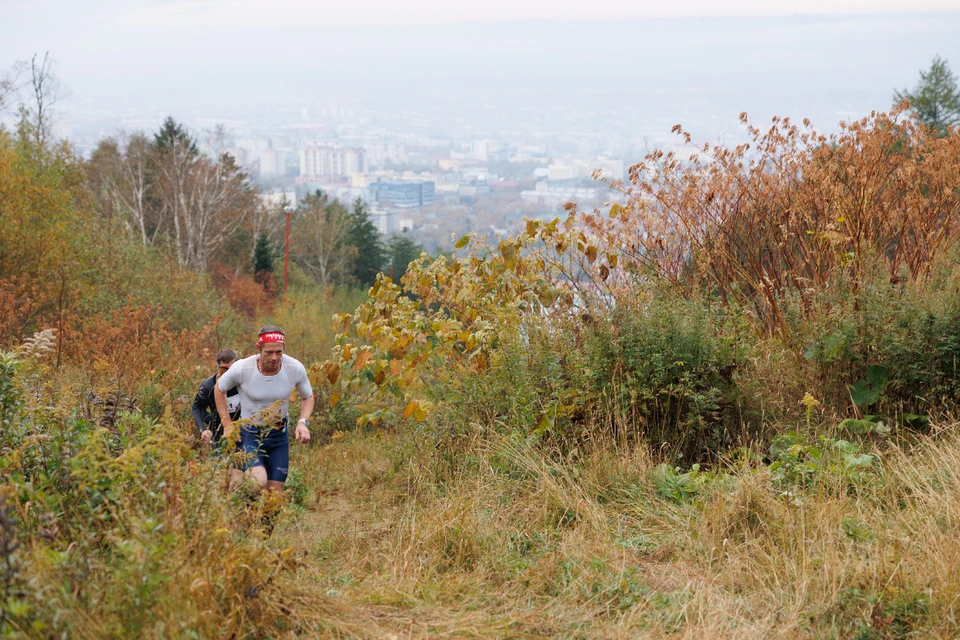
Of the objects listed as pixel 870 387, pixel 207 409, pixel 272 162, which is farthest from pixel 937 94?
pixel 272 162

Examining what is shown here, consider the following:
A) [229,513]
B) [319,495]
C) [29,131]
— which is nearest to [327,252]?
[29,131]

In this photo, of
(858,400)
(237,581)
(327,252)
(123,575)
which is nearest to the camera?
(123,575)

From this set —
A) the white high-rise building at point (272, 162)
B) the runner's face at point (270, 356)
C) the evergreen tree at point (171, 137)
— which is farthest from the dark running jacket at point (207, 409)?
the white high-rise building at point (272, 162)

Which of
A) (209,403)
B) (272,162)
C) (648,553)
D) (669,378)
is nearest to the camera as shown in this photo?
(648,553)

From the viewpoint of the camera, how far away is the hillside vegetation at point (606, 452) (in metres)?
3.49

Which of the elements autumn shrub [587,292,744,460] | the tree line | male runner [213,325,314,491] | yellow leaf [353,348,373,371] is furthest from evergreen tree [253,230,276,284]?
autumn shrub [587,292,744,460]

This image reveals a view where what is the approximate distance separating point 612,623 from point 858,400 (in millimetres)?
3040

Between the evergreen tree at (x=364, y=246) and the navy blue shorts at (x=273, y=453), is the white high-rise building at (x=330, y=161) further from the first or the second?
the navy blue shorts at (x=273, y=453)

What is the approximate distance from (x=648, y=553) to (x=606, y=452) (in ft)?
3.78

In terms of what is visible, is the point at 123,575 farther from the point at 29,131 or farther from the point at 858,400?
the point at 29,131

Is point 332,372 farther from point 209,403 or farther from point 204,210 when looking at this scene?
point 204,210

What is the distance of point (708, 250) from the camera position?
796 cm

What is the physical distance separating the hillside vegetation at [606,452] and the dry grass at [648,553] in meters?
0.02

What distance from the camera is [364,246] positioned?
64.4 metres
